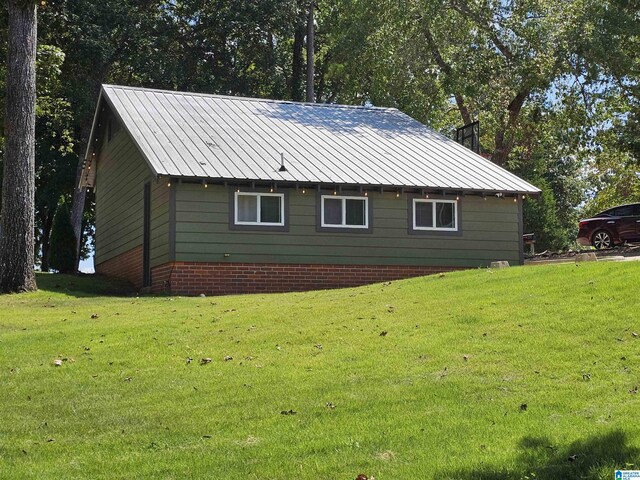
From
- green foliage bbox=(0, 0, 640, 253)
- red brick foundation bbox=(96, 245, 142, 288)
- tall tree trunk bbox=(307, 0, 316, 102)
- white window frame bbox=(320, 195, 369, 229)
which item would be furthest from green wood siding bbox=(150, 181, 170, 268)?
tall tree trunk bbox=(307, 0, 316, 102)

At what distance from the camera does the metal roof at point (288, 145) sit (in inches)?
876

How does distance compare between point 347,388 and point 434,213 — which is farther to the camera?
point 434,213

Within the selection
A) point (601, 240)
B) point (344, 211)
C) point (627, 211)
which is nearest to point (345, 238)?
point (344, 211)

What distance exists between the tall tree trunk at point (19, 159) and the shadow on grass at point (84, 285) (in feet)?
4.09

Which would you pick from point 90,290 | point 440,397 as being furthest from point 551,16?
point 440,397

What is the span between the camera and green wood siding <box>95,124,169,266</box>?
73.4ft

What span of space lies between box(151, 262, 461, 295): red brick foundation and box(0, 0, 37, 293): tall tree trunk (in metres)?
3.34

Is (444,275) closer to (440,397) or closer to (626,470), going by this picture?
(440,397)

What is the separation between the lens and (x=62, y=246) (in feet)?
99.3

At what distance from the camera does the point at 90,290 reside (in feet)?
77.6

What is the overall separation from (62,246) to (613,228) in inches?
737

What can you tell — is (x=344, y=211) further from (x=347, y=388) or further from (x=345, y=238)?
(x=347, y=388)

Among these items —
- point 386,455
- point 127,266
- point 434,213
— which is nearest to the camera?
point 386,455

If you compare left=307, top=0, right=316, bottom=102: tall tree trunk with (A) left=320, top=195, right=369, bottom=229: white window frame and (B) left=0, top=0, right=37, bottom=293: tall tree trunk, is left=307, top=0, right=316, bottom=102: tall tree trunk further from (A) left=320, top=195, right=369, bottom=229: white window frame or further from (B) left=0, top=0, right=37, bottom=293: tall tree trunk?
(B) left=0, top=0, right=37, bottom=293: tall tree trunk
